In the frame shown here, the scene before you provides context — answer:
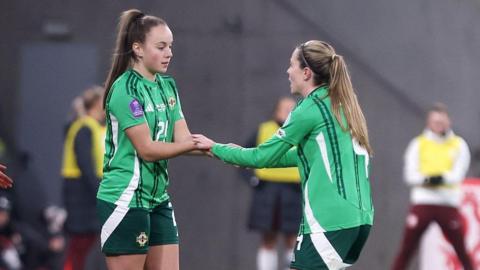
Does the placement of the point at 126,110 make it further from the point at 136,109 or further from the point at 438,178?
the point at 438,178

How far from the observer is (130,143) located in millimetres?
5801

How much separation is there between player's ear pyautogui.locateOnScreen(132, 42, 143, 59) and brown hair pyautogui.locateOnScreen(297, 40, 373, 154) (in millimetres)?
763

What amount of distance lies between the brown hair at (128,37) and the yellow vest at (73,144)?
14.8 feet

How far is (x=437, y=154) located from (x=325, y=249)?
6.27 meters

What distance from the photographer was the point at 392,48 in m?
12.8

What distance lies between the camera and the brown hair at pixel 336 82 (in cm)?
566

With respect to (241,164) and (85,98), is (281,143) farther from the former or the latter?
(85,98)

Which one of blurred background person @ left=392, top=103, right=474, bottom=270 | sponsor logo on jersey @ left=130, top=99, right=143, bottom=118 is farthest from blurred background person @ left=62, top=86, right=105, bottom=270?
sponsor logo on jersey @ left=130, top=99, right=143, bottom=118

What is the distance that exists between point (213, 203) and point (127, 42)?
6.91 m

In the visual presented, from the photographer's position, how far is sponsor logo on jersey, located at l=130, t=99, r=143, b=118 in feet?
18.8

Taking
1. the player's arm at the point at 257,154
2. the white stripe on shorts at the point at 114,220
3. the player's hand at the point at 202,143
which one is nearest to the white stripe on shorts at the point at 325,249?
the player's arm at the point at 257,154

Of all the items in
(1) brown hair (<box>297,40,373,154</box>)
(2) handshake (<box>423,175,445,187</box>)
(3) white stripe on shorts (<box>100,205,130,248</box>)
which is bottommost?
(2) handshake (<box>423,175,445,187</box>)

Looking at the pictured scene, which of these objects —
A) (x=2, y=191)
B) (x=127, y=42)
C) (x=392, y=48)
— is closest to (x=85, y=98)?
(x=2, y=191)

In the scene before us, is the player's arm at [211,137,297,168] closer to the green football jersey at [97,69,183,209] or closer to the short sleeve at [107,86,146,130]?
the green football jersey at [97,69,183,209]
